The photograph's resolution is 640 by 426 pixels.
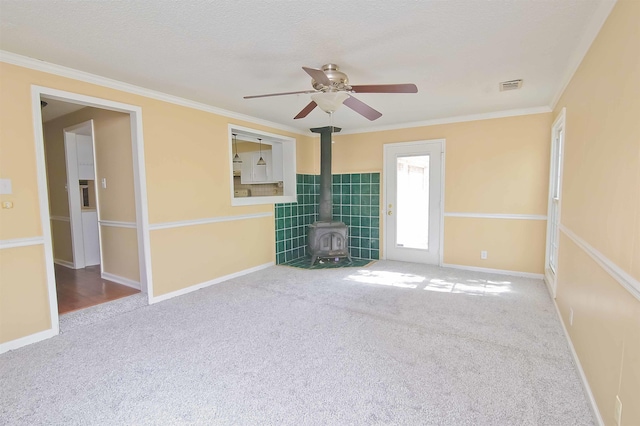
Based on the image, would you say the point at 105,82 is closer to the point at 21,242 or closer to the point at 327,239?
the point at 21,242

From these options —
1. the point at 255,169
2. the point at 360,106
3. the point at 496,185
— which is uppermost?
the point at 360,106

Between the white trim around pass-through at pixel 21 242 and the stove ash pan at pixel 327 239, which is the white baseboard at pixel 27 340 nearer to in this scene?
the white trim around pass-through at pixel 21 242

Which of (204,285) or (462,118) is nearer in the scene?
(204,285)

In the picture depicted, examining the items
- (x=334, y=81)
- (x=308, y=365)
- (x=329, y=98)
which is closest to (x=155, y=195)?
(x=329, y=98)

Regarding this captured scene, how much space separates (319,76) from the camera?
2195 millimetres

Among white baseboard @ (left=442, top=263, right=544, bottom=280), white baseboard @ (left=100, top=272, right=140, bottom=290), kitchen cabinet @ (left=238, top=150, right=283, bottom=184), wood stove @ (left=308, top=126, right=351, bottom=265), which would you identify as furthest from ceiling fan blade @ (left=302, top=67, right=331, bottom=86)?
kitchen cabinet @ (left=238, top=150, right=283, bottom=184)

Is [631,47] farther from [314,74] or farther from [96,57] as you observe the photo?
[96,57]

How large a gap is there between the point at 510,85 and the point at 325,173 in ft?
9.01

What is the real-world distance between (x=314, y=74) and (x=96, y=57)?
1.77 meters

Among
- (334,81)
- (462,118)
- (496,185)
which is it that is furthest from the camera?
(462,118)

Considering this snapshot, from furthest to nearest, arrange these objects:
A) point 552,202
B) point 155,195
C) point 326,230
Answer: point 326,230, point 552,202, point 155,195

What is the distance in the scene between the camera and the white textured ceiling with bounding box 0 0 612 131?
1.79 meters

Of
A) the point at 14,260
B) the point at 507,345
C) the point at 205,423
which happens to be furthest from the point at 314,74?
the point at 14,260

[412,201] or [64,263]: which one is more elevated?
[412,201]
